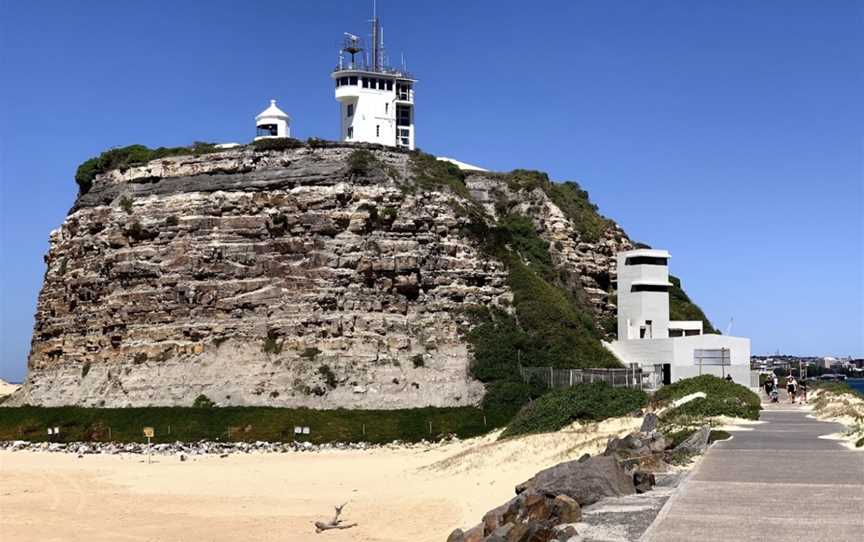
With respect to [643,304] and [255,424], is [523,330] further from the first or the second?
[255,424]

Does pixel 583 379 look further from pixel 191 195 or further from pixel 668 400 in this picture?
pixel 191 195

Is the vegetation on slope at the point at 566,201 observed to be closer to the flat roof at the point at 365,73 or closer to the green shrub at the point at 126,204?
the flat roof at the point at 365,73

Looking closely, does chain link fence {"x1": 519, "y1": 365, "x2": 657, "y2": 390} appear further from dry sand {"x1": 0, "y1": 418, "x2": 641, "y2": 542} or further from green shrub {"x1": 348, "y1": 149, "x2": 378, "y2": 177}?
green shrub {"x1": 348, "y1": 149, "x2": 378, "y2": 177}

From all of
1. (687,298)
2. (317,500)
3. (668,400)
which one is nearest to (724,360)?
(668,400)

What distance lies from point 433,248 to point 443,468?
29.1 m

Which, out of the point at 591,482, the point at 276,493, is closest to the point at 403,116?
the point at 276,493

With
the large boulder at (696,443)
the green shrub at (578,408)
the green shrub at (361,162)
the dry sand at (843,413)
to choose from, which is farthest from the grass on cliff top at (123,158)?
the large boulder at (696,443)

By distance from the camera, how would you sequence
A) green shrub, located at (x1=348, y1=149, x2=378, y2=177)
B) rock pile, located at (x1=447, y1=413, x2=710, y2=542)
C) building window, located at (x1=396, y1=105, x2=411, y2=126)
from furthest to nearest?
building window, located at (x1=396, y1=105, x2=411, y2=126), green shrub, located at (x1=348, y1=149, x2=378, y2=177), rock pile, located at (x1=447, y1=413, x2=710, y2=542)

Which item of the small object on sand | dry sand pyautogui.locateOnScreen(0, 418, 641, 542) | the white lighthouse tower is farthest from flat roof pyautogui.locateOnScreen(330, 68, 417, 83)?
the small object on sand

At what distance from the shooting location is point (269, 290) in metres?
62.2

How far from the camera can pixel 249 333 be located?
2402 inches

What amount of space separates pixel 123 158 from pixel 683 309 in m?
41.9

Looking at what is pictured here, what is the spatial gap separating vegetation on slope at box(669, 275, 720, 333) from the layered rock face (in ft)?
63.3

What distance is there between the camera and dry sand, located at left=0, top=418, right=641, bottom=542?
89.7ft
